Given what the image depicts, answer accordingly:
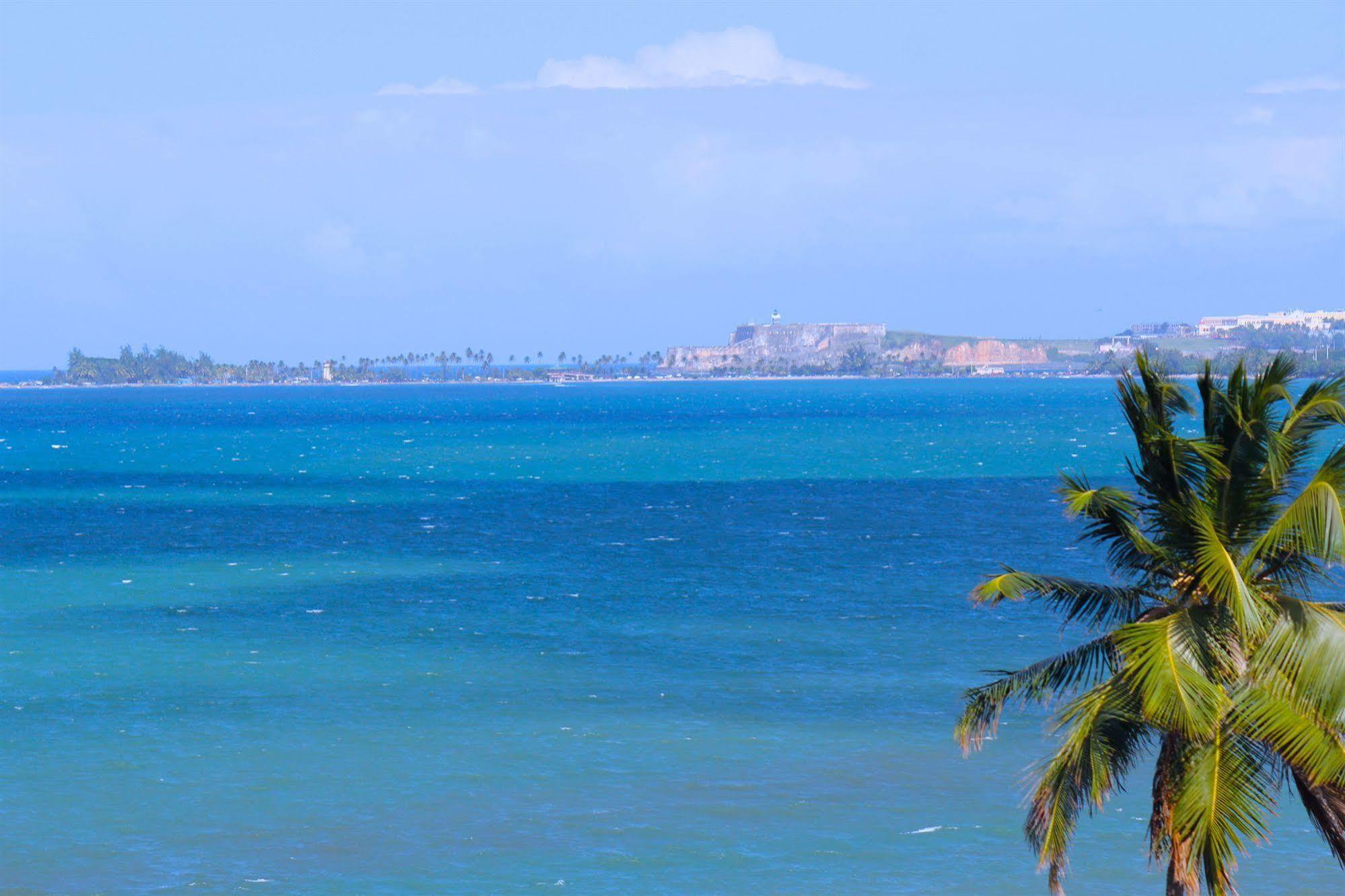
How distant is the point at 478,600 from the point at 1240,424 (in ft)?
121

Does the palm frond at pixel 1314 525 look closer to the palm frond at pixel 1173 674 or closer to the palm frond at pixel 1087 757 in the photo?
the palm frond at pixel 1173 674

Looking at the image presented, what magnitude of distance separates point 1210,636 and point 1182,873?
2346mm

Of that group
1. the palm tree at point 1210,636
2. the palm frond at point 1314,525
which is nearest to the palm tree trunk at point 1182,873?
the palm tree at point 1210,636

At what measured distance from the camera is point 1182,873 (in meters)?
14.8

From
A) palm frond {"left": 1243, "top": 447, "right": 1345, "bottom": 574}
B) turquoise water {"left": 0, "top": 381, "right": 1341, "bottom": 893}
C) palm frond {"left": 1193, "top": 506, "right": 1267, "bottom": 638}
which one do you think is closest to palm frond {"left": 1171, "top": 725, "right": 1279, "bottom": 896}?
palm frond {"left": 1193, "top": 506, "right": 1267, "bottom": 638}

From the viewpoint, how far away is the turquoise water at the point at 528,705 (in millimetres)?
25547

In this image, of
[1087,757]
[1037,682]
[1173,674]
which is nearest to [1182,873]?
[1087,757]

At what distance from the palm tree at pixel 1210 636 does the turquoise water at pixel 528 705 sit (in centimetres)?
954

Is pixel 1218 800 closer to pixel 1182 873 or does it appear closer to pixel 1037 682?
pixel 1182 873

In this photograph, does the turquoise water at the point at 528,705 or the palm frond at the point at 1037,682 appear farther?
the turquoise water at the point at 528,705

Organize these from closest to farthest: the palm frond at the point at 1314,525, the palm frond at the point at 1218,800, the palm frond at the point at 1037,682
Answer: the palm frond at the point at 1218,800 → the palm frond at the point at 1314,525 → the palm frond at the point at 1037,682

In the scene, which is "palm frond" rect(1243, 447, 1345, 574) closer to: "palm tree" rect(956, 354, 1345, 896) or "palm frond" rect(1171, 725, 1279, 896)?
"palm tree" rect(956, 354, 1345, 896)

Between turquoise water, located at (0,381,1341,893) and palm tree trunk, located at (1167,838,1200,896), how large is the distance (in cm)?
962

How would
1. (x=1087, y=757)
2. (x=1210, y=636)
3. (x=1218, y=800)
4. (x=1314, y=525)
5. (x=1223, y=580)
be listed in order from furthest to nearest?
→ 1. (x=1087, y=757)
2. (x=1210, y=636)
3. (x=1223, y=580)
4. (x=1314, y=525)
5. (x=1218, y=800)
